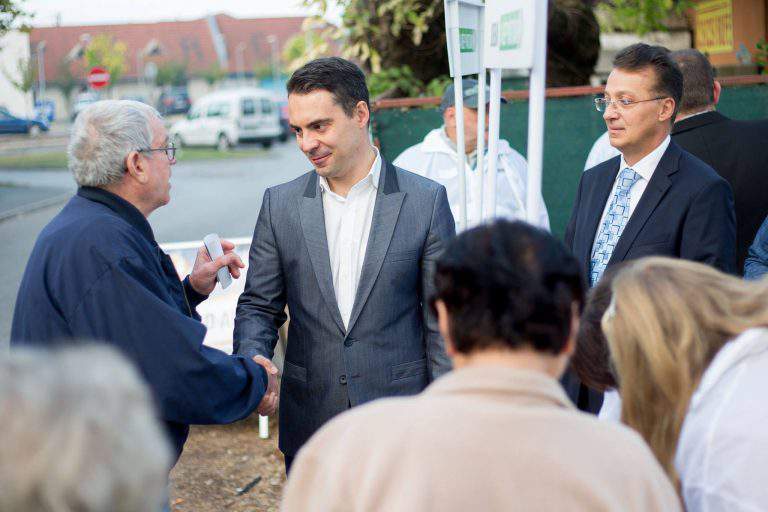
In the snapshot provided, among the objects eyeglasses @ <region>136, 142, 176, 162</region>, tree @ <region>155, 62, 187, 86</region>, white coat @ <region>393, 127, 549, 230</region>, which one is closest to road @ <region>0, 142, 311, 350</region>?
white coat @ <region>393, 127, 549, 230</region>

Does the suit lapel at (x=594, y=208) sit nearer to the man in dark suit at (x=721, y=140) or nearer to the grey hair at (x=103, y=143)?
the man in dark suit at (x=721, y=140)

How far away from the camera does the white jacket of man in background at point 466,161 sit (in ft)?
18.0

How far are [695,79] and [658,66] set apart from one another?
36.4 inches

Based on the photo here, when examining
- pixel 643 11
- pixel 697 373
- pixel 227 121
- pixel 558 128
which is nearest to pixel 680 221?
pixel 697 373

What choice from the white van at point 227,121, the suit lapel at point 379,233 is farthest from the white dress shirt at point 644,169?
the white van at point 227,121

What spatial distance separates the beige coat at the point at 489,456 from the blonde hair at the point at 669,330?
32 cm

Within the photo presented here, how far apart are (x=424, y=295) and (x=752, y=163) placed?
214 centimetres

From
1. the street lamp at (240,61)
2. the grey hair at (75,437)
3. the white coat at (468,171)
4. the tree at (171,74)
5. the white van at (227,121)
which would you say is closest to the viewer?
the grey hair at (75,437)

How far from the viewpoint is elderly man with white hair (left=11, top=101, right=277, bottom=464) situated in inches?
101

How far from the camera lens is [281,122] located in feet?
125

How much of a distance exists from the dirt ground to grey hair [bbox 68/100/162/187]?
266cm

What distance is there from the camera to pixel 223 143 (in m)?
34.4

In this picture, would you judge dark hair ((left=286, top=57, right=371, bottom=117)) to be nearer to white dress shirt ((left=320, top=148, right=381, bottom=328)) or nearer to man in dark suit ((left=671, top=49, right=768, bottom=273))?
white dress shirt ((left=320, top=148, right=381, bottom=328))

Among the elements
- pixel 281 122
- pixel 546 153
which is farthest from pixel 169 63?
pixel 546 153
